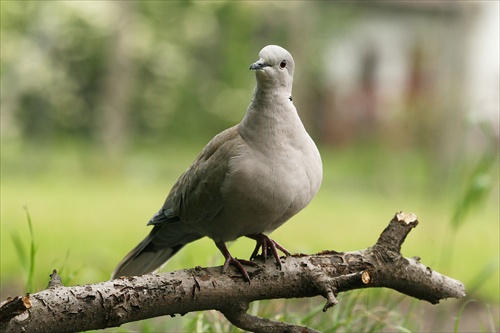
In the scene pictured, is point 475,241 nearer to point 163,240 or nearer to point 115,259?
point 115,259

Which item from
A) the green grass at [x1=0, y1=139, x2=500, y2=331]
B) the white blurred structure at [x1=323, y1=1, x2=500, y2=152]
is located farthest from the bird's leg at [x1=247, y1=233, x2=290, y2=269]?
the white blurred structure at [x1=323, y1=1, x2=500, y2=152]

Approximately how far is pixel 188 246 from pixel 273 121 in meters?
3.36

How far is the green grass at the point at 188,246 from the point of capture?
136 inches

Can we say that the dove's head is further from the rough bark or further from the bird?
the rough bark

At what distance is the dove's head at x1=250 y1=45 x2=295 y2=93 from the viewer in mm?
2195

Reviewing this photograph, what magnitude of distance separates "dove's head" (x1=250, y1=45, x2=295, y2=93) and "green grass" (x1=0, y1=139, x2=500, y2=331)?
0.93m

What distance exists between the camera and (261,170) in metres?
2.22

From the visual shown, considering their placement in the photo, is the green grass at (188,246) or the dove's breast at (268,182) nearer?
the dove's breast at (268,182)

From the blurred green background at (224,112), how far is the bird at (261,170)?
3.95 feet

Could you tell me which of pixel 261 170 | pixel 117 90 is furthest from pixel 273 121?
pixel 117 90

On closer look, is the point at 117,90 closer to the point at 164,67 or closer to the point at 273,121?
the point at 164,67

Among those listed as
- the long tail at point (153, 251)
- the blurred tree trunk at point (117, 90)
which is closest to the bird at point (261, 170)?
the long tail at point (153, 251)

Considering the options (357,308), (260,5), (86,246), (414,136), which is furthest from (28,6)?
(357,308)

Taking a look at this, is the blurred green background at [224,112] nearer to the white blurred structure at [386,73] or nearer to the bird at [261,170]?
the white blurred structure at [386,73]
